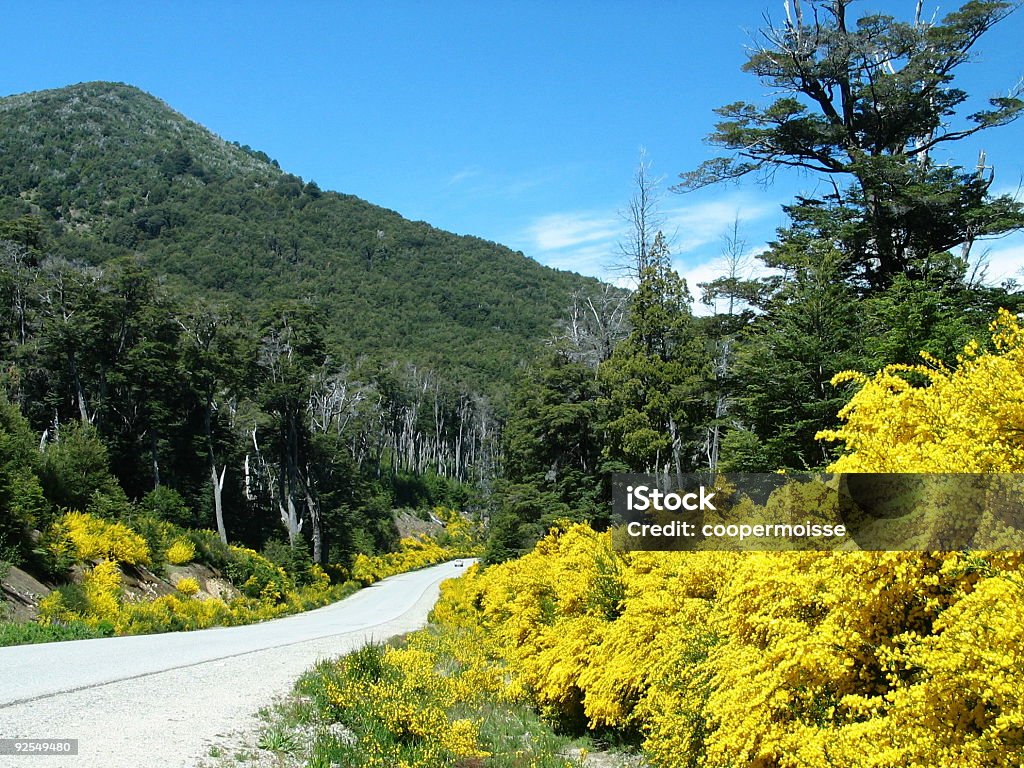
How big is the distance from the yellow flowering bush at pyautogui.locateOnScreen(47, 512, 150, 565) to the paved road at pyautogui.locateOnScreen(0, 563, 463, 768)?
482 centimetres

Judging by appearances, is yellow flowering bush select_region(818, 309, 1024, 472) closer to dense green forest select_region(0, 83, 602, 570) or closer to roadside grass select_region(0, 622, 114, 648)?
roadside grass select_region(0, 622, 114, 648)

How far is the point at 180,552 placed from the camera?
24.2 m

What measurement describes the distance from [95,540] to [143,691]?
1199 centimetres

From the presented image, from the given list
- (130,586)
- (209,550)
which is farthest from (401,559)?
(130,586)

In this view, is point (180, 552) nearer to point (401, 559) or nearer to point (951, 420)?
point (951, 420)

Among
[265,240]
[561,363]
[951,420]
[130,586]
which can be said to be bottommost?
[130,586]

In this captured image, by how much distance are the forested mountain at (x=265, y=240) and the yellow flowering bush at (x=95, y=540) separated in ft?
227

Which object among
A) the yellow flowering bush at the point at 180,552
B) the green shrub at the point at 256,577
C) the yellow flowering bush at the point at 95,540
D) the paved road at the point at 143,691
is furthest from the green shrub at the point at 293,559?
the paved road at the point at 143,691

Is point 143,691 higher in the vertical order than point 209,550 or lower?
higher

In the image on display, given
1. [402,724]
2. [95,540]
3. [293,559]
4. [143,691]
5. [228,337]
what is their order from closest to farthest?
1. [143,691]
2. [402,724]
3. [95,540]
4. [293,559]
5. [228,337]

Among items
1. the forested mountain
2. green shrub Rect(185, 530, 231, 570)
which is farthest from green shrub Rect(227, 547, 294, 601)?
the forested mountain

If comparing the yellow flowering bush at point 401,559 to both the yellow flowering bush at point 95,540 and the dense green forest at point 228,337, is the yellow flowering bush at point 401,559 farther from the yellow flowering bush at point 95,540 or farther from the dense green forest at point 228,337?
the yellow flowering bush at point 95,540

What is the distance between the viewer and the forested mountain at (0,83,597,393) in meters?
106

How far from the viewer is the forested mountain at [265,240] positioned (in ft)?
347
